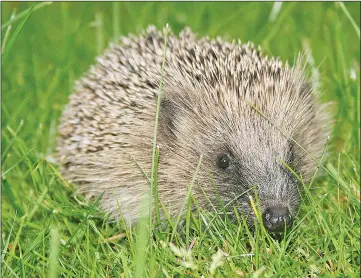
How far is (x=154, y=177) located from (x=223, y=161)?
409mm

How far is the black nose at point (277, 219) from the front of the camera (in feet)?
8.03

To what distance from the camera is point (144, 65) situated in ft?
10.2

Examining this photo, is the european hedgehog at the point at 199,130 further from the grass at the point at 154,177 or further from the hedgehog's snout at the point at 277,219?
the grass at the point at 154,177

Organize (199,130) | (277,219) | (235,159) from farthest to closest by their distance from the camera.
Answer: (199,130), (235,159), (277,219)

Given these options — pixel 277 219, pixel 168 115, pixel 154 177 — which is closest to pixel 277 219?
pixel 277 219

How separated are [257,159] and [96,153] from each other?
85 centimetres

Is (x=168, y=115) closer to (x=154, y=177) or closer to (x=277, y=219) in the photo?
(x=154, y=177)

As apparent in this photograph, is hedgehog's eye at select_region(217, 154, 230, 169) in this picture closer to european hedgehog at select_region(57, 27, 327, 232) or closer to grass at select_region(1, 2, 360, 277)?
european hedgehog at select_region(57, 27, 327, 232)

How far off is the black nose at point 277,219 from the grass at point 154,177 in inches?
1.9

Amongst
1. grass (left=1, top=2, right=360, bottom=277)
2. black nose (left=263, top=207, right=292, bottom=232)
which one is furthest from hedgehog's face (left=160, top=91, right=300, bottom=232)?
grass (left=1, top=2, right=360, bottom=277)

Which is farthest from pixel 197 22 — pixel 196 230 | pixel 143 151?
pixel 196 230

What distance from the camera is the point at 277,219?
2.45 meters

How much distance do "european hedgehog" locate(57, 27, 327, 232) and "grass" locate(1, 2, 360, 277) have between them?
0.42 ft

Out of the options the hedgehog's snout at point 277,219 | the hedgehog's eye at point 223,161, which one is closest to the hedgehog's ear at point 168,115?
the hedgehog's eye at point 223,161
